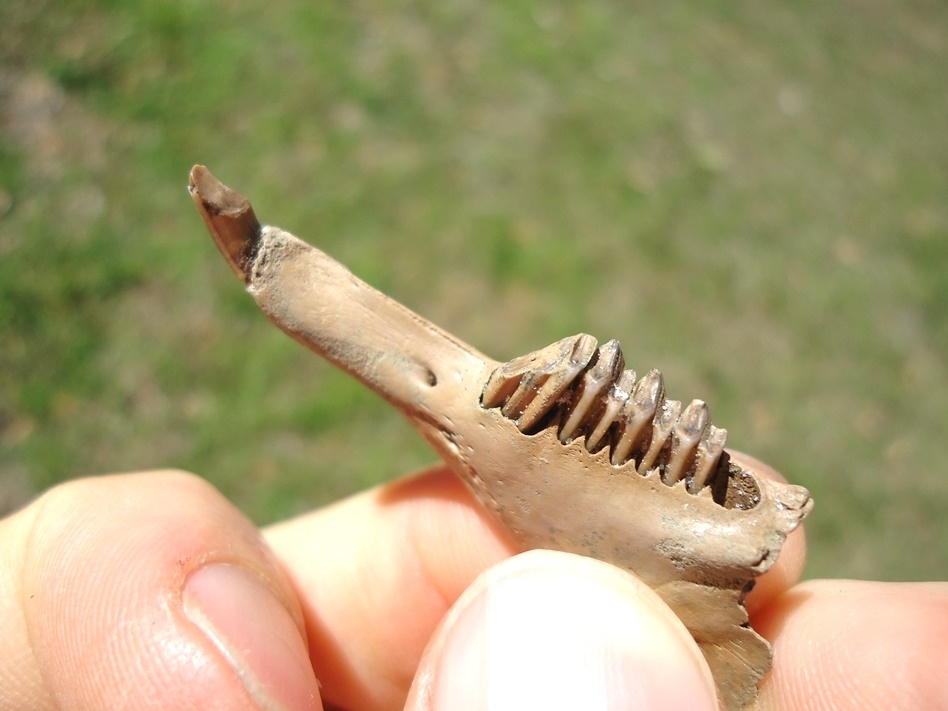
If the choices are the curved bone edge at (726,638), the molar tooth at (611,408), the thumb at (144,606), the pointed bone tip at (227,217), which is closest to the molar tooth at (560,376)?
the molar tooth at (611,408)

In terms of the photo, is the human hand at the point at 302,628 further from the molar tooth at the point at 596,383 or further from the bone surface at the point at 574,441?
the molar tooth at the point at 596,383

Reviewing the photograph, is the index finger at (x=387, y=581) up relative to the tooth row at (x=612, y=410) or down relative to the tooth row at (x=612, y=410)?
down

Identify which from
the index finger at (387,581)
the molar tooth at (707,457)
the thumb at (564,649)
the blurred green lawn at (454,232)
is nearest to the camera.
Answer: the thumb at (564,649)

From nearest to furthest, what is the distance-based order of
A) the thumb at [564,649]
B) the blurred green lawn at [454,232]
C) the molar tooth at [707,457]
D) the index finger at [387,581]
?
the thumb at [564,649] → the molar tooth at [707,457] → the index finger at [387,581] → the blurred green lawn at [454,232]

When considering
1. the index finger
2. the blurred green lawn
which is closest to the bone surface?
the index finger

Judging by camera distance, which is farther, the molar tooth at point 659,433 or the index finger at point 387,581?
the index finger at point 387,581

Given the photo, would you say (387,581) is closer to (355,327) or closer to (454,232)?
(355,327)

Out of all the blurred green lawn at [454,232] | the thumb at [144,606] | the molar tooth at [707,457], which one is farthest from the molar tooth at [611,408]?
the blurred green lawn at [454,232]

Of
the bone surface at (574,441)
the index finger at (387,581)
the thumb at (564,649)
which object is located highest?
the bone surface at (574,441)
